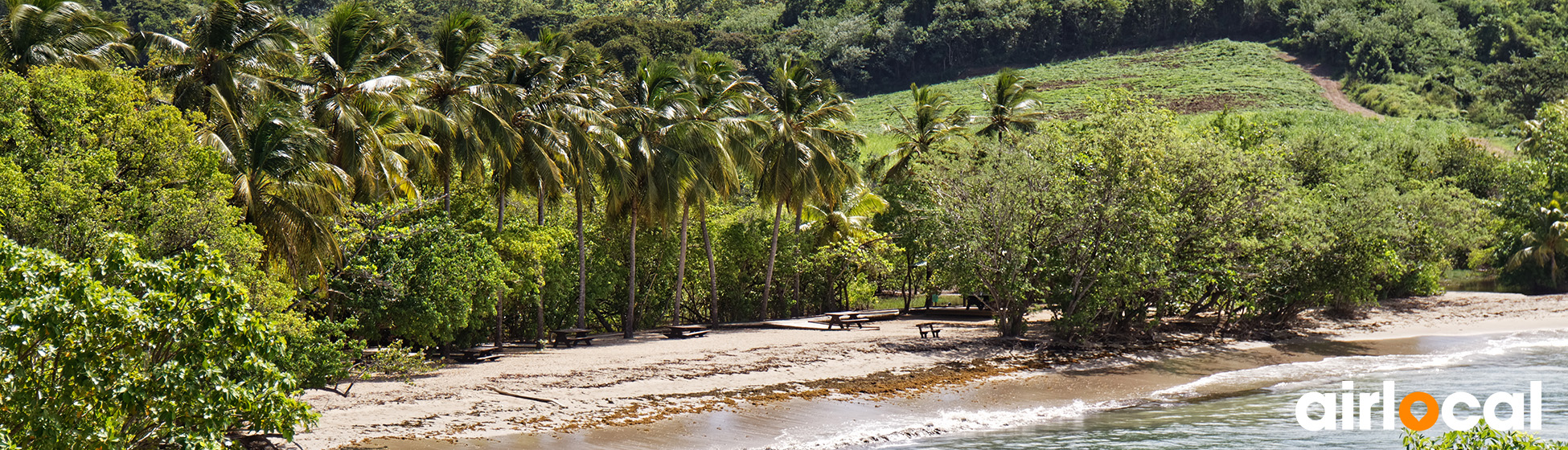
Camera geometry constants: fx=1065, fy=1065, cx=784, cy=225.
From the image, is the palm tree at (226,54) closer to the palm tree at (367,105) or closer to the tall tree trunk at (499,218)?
the palm tree at (367,105)

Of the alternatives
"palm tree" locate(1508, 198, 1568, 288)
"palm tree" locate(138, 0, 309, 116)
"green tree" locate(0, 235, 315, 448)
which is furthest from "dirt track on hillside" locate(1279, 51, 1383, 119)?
"green tree" locate(0, 235, 315, 448)

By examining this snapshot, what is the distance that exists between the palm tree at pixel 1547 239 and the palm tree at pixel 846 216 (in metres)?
26.4

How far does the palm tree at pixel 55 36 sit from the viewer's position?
15.6 m

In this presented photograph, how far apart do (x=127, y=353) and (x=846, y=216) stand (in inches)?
1145

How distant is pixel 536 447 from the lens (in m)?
15.2

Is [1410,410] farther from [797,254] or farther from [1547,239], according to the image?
[1547,239]

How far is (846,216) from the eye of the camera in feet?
120

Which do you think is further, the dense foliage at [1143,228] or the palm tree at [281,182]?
the dense foliage at [1143,228]

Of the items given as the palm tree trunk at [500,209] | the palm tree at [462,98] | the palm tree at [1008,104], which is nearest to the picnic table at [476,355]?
the palm tree trunk at [500,209]

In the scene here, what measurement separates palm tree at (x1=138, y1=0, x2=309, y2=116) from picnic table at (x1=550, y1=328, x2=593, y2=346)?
868 cm

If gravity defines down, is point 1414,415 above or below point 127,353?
below

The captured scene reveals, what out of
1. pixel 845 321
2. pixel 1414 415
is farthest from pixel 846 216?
pixel 1414 415

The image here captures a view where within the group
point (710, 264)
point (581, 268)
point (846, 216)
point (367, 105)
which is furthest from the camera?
point (846, 216)

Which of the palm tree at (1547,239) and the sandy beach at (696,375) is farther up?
the palm tree at (1547,239)
